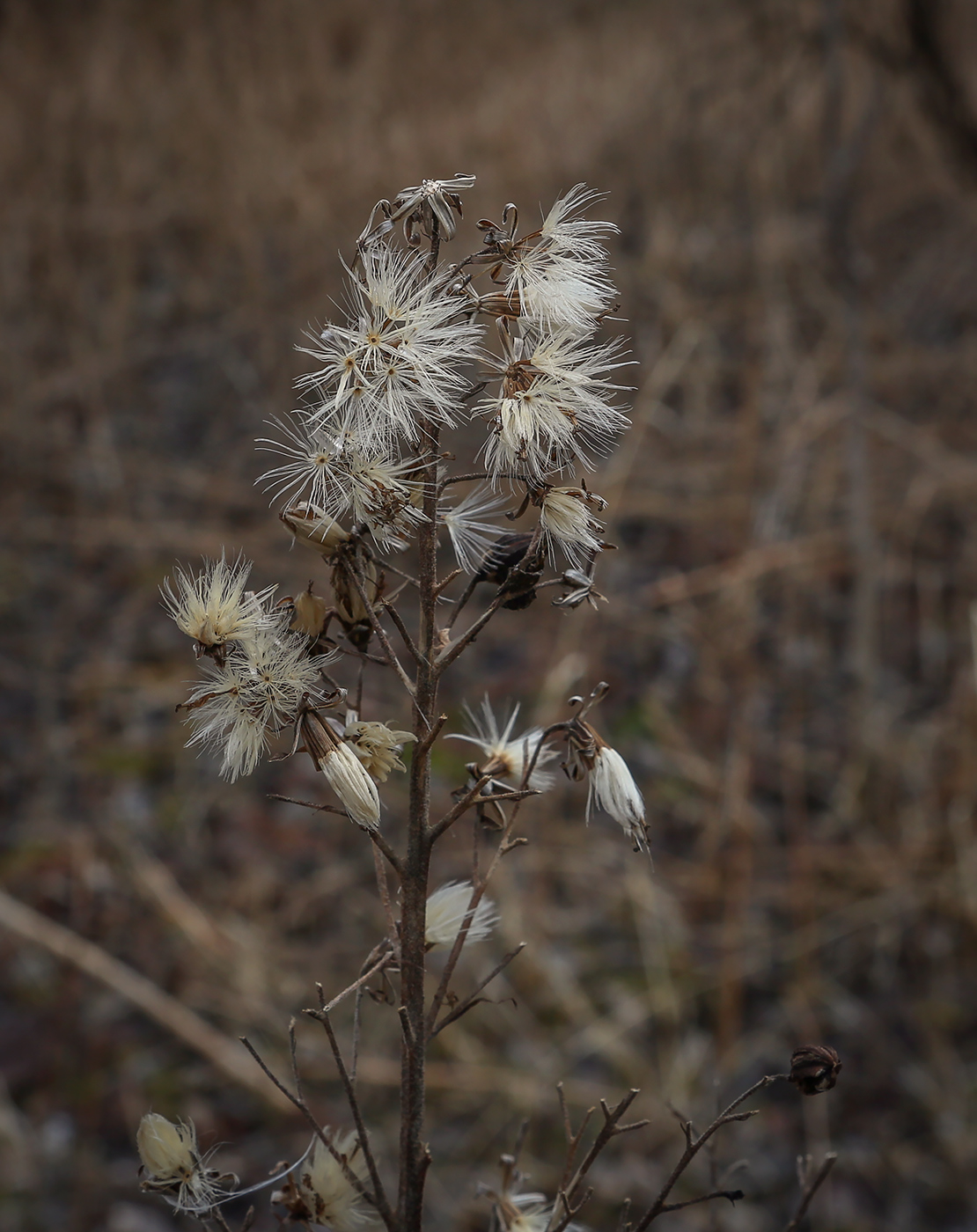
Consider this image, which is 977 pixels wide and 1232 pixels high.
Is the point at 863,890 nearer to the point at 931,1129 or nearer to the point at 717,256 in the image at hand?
the point at 931,1129

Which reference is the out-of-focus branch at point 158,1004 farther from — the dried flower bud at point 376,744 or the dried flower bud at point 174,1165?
the dried flower bud at point 376,744

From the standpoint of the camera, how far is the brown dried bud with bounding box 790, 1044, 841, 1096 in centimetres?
66

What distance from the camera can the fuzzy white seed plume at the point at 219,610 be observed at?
2.04 ft

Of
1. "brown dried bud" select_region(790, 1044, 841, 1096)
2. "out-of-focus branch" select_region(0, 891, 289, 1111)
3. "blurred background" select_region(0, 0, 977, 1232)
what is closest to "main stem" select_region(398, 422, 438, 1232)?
"brown dried bud" select_region(790, 1044, 841, 1096)

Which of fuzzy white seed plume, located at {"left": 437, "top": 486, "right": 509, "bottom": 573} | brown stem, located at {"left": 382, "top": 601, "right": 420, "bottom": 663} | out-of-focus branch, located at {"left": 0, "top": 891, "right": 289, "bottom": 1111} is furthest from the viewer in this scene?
out-of-focus branch, located at {"left": 0, "top": 891, "right": 289, "bottom": 1111}

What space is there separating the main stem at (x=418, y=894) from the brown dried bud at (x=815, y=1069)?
25 centimetres

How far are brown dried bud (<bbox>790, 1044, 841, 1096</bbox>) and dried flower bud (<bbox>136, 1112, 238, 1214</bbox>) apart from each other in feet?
1.21

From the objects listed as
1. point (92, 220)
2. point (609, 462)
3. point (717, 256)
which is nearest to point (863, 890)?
point (609, 462)

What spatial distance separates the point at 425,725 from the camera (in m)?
0.64

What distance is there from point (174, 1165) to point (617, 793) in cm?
37

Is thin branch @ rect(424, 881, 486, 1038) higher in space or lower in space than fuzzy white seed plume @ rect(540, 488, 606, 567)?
lower

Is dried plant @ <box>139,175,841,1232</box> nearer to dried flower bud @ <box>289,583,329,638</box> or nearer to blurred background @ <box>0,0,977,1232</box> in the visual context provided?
dried flower bud @ <box>289,583,329,638</box>

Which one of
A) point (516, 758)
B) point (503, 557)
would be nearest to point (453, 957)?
point (516, 758)

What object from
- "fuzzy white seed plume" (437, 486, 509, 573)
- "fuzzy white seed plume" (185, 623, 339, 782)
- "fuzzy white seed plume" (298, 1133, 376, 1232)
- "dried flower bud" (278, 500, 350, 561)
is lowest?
"fuzzy white seed plume" (298, 1133, 376, 1232)
